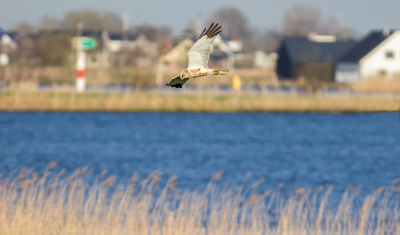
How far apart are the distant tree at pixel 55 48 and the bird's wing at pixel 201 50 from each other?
58228mm

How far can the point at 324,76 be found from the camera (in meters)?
71.8

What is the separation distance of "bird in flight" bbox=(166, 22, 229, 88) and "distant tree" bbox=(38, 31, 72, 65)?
58.2m

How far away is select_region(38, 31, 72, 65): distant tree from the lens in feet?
214

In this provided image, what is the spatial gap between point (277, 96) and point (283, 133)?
123 inches

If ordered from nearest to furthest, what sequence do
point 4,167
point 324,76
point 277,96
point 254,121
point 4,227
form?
point 4,227
point 4,167
point 277,96
point 254,121
point 324,76

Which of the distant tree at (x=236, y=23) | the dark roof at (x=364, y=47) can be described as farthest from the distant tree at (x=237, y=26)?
the dark roof at (x=364, y=47)

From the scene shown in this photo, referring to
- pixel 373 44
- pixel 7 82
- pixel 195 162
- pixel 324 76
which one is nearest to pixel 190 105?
pixel 195 162

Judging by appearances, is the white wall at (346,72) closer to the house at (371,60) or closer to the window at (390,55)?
the house at (371,60)

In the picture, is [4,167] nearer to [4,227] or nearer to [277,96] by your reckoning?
[4,227]

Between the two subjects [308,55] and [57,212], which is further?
[308,55]

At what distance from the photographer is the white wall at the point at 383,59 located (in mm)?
72438

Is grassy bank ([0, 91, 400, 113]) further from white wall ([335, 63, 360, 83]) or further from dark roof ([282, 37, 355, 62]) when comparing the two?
dark roof ([282, 37, 355, 62])

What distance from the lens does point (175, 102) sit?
38094 millimetres

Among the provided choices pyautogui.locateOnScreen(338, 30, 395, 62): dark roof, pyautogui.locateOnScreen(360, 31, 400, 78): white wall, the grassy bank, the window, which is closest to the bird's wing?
the grassy bank
